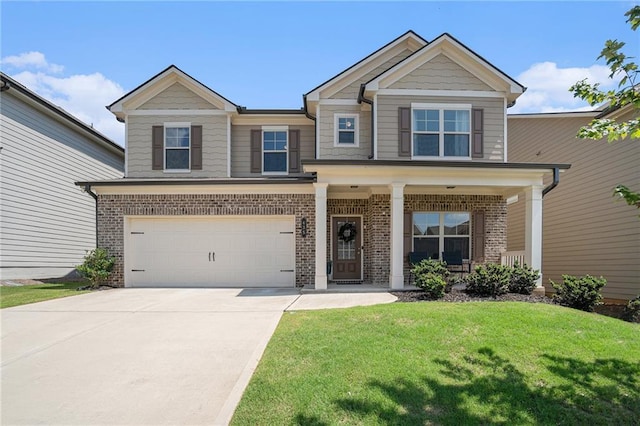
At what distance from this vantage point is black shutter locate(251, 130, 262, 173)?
1346 centimetres

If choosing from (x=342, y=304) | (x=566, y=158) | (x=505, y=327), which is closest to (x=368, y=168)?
(x=342, y=304)

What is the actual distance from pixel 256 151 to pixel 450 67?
685 cm

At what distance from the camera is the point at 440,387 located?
14.0 feet

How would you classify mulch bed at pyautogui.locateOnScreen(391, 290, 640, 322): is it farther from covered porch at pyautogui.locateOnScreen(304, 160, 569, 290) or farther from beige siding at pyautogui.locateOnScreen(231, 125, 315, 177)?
beige siding at pyautogui.locateOnScreen(231, 125, 315, 177)

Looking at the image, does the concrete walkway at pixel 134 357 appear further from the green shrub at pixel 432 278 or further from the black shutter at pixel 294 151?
the black shutter at pixel 294 151

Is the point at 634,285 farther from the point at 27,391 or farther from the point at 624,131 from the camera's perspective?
the point at 27,391

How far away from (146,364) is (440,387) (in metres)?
3.66

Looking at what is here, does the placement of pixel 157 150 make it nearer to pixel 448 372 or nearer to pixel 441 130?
pixel 441 130

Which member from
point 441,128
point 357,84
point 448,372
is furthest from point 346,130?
point 448,372

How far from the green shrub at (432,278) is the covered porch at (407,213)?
1127mm

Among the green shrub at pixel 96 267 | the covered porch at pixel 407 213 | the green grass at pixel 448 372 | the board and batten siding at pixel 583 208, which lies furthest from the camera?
the board and batten siding at pixel 583 208

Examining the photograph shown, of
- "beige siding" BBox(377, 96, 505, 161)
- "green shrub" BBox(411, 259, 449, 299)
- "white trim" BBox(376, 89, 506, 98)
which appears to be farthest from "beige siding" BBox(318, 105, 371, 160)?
"green shrub" BBox(411, 259, 449, 299)

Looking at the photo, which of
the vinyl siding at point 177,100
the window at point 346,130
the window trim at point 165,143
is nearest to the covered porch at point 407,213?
the window at point 346,130

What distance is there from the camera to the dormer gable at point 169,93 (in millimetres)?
12953
